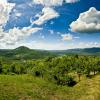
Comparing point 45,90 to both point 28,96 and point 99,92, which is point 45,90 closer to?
point 28,96

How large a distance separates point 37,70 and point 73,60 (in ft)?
136

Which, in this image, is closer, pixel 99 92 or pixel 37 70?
pixel 99 92

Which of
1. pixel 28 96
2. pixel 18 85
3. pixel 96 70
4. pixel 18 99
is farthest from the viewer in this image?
pixel 96 70

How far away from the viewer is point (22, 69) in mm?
176750

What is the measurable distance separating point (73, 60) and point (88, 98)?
3635 inches

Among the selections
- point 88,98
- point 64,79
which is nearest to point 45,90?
point 88,98

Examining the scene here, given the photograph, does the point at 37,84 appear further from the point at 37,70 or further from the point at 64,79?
the point at 37,70

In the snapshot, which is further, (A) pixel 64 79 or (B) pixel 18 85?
(A) pixel 64 79

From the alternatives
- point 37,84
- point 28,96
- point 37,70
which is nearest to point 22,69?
point 37,70

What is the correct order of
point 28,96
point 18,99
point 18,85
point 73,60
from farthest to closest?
point 73,60
point 18,85
point 28,96
point 18,99

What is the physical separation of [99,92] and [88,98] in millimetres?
13576

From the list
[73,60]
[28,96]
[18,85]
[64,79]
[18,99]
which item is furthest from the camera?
[73,60]

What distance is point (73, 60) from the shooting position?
17900 centimetres

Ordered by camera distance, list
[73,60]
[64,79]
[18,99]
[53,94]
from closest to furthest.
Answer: [18,99] → [53,94] → [64,79] → [73,60]
